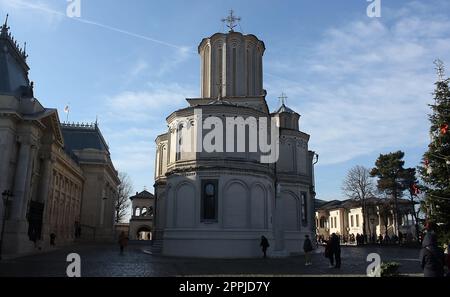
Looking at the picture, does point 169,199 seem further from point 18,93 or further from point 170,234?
point 18,93

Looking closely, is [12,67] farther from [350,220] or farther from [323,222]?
[323,222]

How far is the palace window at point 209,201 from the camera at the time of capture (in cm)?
2930

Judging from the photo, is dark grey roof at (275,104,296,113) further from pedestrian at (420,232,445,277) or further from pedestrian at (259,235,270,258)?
pedestrian at (420,232,445,277)

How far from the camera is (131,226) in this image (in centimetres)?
7300

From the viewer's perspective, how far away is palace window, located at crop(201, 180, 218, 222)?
29.3 meters

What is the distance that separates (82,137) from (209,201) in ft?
127

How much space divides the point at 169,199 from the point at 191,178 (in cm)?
260

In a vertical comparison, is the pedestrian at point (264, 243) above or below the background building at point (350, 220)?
below

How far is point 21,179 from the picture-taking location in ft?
98.1

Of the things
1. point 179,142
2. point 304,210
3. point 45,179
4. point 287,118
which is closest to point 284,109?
point 287,118

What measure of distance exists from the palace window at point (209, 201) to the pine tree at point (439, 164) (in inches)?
535

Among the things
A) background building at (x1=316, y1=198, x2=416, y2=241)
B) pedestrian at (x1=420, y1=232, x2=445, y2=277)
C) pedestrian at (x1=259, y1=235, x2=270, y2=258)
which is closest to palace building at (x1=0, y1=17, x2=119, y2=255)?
pedestrian at (x1=259, y1=235, x2=270, y2=258)

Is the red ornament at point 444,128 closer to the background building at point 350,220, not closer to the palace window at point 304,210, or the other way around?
the palace window at point 304,210

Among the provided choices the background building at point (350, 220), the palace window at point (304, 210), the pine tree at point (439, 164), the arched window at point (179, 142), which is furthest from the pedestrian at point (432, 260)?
the background building at point (350, 220)
